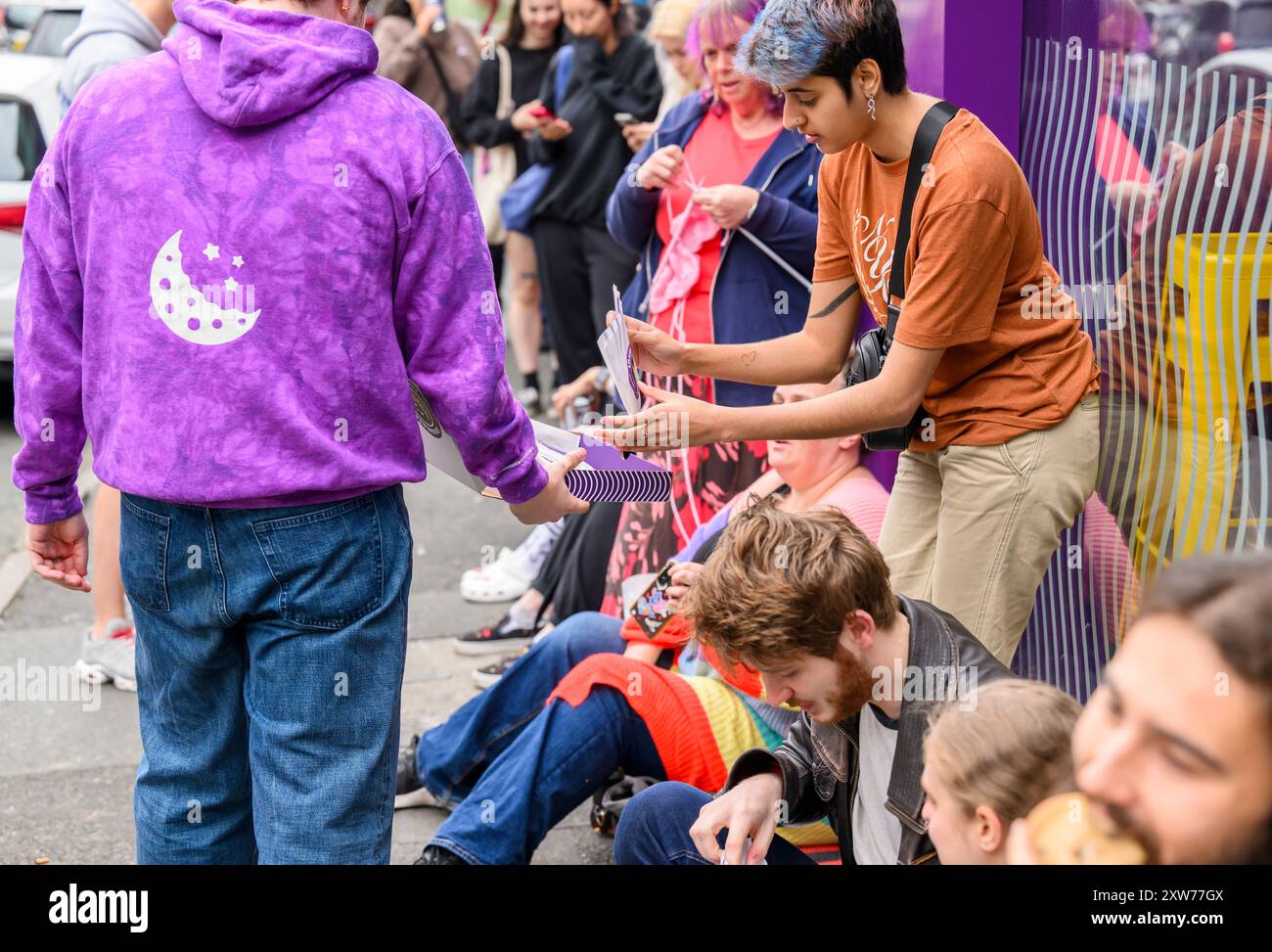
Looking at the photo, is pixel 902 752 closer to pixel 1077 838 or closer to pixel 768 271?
pixel 1077 838

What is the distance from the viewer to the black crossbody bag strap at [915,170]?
259 centimetres

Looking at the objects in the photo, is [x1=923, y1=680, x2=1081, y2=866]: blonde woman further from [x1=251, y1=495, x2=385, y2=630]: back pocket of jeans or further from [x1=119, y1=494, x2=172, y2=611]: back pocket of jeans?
[x1=119, y1=494, x2=172, y2=611]: back pocket of jeans

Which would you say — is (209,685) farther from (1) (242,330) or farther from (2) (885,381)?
(2) (885,381)

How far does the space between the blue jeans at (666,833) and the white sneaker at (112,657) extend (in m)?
2.30

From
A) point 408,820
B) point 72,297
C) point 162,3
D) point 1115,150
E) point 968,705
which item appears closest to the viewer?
point 968,705

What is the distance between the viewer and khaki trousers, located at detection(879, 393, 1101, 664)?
2.72 m

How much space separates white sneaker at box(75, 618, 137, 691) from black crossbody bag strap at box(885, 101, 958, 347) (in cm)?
283

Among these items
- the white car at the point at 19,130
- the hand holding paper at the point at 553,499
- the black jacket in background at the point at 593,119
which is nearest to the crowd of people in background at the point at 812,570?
the hand holding paper at the point at 553,499
